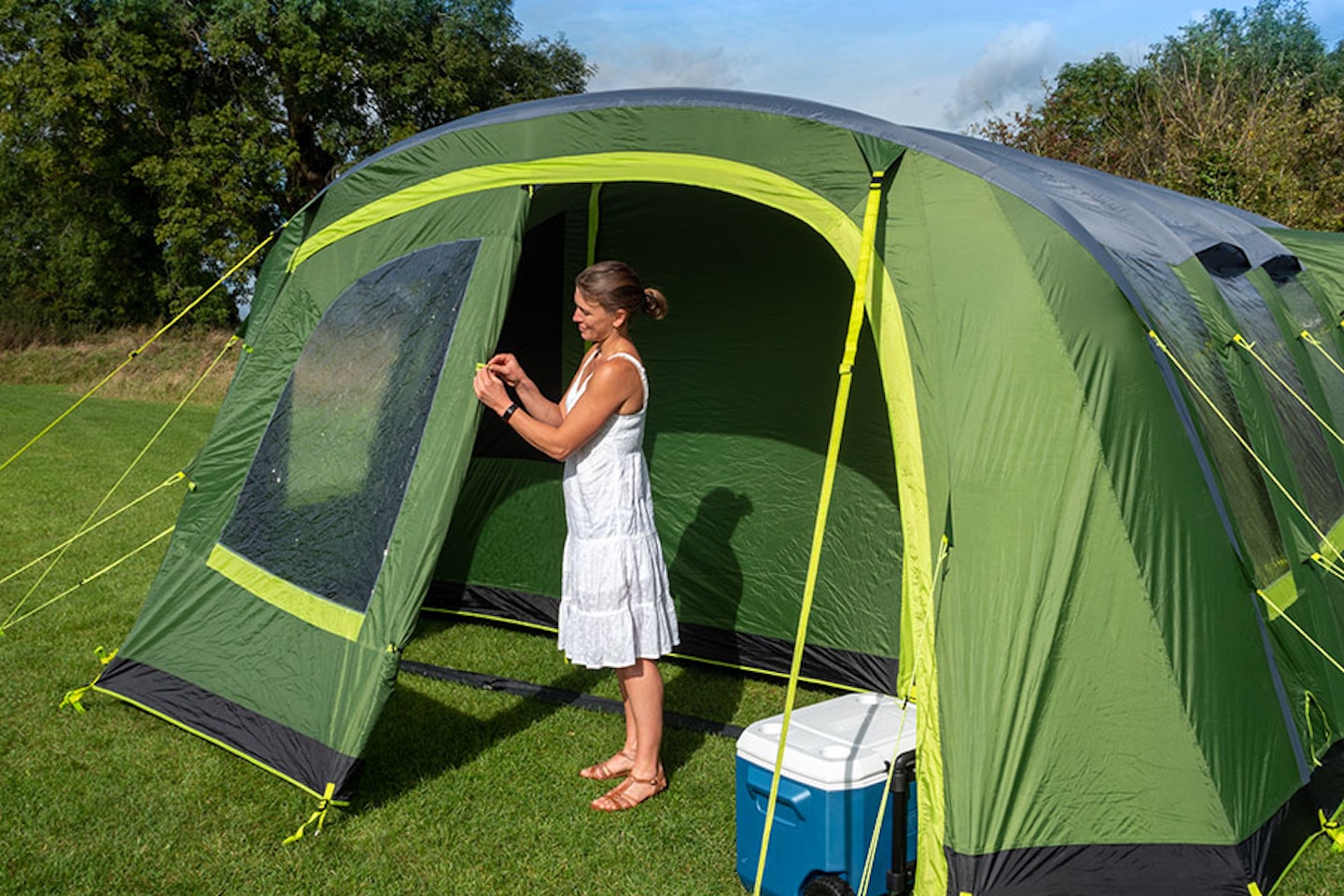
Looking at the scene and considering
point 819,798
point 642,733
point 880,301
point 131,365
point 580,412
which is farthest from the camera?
point 131,365

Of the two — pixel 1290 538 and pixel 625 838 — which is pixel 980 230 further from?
pixel 625 838

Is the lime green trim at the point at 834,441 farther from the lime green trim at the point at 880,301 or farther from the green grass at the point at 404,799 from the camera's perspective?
the green grass at the point at 404,799

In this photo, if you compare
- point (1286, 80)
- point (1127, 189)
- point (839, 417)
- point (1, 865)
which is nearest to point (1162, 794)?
point (839, 417)

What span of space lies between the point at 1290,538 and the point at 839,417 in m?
1.70

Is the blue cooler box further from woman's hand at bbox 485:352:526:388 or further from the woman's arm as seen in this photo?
woman's hand at bbox 485:352:526:388

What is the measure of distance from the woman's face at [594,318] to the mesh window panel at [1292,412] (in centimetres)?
205

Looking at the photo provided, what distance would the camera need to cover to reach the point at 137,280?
23531 mm

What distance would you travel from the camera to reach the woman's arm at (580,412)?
130 inches

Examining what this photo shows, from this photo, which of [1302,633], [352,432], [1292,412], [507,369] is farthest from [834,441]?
[1292,412]

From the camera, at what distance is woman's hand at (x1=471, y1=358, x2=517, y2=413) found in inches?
129

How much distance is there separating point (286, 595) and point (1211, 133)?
585 inches

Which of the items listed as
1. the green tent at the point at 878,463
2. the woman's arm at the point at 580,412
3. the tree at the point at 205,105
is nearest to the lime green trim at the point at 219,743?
the green tent at the point at 878,463

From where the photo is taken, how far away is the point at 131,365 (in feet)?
59.7

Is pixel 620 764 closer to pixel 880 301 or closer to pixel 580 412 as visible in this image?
pixel 580 412
